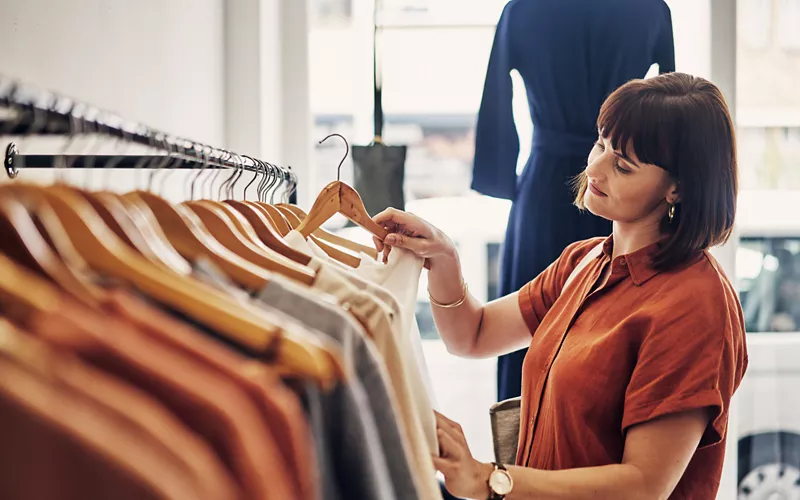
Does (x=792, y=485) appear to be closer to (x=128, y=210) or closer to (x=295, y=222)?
(x=295, y=222)

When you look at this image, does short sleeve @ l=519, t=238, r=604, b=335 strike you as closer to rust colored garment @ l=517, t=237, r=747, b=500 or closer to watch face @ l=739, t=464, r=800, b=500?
rust colored garment @ l=517, t=237, r=747, b=500

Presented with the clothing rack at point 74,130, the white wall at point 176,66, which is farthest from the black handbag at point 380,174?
the clothing rack at point 74,130

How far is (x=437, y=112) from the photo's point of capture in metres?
2.57

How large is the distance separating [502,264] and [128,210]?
4.96ft

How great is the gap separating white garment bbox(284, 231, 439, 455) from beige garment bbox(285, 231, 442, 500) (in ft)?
0.14

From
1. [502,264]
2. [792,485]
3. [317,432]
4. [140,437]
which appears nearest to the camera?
[140,437]

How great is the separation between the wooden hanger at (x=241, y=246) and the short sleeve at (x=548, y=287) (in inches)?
31.7

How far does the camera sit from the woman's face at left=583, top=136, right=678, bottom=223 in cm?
124

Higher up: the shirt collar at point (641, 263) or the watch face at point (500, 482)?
Answer: the shirt collar at point (641, 263)

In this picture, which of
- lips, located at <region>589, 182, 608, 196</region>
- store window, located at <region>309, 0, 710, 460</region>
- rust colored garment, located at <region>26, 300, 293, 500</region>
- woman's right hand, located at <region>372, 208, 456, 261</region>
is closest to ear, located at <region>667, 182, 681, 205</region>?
lips, located at <region>589, 182, 608, 196</region>

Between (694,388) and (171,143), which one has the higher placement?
(171,143)

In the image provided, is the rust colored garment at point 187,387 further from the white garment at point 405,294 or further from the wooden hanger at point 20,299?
the white garment at point 405,294

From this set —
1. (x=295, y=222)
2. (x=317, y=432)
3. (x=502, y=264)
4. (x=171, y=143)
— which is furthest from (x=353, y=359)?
(x=502, y=264)

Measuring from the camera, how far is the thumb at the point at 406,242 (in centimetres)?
119
